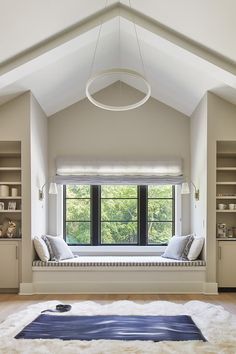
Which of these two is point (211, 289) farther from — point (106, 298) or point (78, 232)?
point (78, 232)

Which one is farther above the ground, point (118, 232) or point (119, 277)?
point (118, 232)

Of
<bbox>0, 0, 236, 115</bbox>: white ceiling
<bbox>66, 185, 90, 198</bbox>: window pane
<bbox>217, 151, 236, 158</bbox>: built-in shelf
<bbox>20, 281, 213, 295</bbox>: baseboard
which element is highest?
<bbox>0, 0, 236, 115</bbox>: white ceiling

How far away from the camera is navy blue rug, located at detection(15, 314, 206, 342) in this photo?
3664 millimetres

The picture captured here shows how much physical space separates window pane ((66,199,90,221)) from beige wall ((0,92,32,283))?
135cm

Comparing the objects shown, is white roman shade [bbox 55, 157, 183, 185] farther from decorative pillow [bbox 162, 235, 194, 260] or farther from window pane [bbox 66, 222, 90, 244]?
decorative pillow [bbox 162, 235, 194, 260]

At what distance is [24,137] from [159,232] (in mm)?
2996

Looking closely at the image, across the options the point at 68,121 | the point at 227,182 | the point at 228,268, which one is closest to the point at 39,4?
the point at 68,121

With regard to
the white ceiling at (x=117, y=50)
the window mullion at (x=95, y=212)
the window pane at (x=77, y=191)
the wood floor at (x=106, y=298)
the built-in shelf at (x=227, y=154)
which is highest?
the white ceiling at (x=117, y=50)

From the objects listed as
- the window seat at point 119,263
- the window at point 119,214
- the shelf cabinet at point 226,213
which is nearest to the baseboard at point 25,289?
the window seat at point 119,263

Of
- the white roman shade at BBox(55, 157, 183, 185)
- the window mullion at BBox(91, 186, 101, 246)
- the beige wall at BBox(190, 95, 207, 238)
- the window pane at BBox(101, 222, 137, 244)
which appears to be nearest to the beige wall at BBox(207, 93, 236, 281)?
the beige wall at BBox(190, 95, 207, 238)

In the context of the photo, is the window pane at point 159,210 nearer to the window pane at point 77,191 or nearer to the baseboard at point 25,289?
the window pane at point 77,191

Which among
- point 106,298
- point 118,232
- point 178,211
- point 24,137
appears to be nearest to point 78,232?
point 118,232

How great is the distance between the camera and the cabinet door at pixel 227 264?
5652 mm

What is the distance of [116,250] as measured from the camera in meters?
6.70
